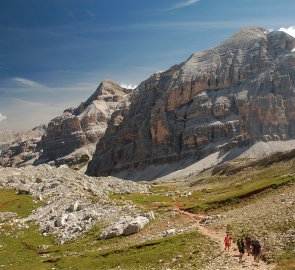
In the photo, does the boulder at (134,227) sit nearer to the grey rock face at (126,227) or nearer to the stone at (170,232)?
the grey rock face at (126,227)

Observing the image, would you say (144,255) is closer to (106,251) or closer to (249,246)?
(106,251)

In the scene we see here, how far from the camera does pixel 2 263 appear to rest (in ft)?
165

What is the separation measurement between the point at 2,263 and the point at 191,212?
30.2 meters

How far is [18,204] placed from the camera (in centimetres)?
8875

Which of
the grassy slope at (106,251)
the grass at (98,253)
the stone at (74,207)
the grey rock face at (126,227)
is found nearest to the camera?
the grassy slope at (106,251)

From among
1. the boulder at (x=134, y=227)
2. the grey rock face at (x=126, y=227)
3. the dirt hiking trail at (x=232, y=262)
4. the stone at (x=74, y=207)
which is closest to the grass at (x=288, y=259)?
the dirt hiking trail at (x=232, y=262)

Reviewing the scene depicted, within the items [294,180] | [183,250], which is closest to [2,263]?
[183,250]

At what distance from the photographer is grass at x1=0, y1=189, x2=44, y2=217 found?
271 feet

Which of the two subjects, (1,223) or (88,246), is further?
(1,223)

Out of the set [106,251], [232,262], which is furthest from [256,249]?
[106,251]

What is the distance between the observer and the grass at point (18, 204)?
8269 centimetres

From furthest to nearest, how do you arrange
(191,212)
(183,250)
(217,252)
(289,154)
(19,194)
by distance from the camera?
(289,154)
(19,194)
(191,212)
(183,250)
(217,252)

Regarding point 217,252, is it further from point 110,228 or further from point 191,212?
point 191,212

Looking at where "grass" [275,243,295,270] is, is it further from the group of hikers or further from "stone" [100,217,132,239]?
"stone" [100,217,132,239]
